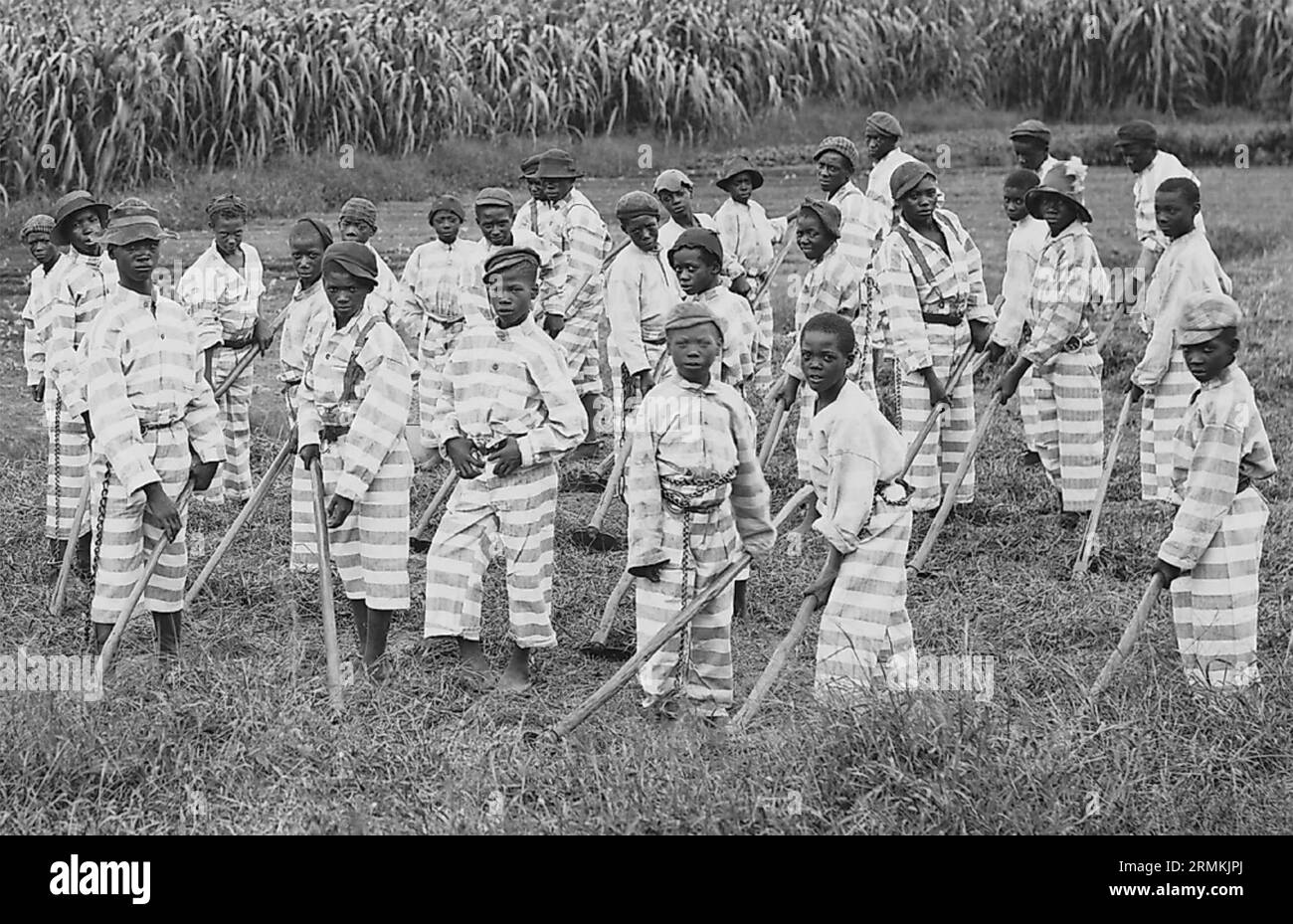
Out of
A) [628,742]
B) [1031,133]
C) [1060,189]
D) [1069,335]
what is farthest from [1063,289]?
[628,742]

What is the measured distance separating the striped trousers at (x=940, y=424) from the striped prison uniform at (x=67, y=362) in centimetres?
380

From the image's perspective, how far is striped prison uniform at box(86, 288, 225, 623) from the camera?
6.10 metres

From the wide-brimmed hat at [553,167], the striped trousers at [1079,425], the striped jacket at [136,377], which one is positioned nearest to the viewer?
the striped jacket at [136,377]

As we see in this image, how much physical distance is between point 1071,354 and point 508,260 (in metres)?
3.37

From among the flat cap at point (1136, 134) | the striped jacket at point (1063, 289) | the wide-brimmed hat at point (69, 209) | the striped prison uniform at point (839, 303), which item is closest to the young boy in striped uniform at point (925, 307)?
the striped prison uniform at point (839, 303)

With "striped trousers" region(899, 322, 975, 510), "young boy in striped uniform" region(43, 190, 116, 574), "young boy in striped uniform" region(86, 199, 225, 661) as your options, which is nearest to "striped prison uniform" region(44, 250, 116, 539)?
"young boy in striped uniform" region(43, 190, 116, 574)

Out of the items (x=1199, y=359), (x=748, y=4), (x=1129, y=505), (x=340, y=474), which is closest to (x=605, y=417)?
(x=1129, y=505)

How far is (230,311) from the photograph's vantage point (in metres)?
8.80

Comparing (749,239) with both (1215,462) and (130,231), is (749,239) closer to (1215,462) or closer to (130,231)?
(130,231)

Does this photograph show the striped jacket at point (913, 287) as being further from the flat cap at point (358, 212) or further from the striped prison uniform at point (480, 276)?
the flat cap at point (358, 212)

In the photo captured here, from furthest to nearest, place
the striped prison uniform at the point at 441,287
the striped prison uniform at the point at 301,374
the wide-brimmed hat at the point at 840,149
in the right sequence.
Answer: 1. the striped prison uniform at the point at 441,287
2. the wide-brimmed hat at the point at 840,149
3. the striped prison uniform at the point at 301,374

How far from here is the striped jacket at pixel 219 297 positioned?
8742 millimetres

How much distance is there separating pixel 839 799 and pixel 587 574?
2969 millimetres
